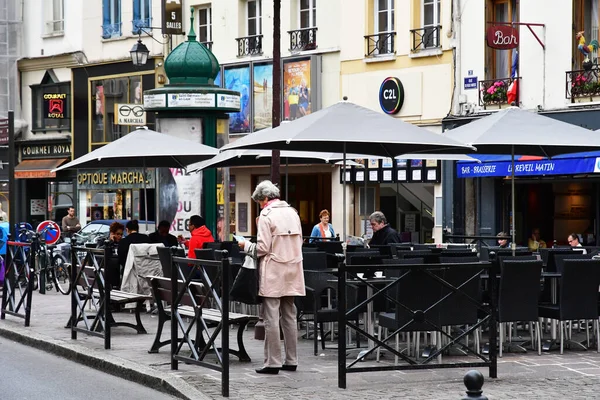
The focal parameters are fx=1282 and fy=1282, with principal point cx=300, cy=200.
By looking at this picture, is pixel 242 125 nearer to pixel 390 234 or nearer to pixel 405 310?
pixel 390 234

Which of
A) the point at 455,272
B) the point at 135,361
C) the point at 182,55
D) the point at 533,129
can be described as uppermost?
the point at 182,55

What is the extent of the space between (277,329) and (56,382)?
2.21 metres

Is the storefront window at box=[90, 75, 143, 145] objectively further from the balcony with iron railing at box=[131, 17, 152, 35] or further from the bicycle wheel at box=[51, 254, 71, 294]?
the bicycle wheel at box=[51, 254, 71, 294]

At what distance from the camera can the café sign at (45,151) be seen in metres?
42.7

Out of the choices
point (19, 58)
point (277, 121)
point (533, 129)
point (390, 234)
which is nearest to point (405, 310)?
point (533, 129)

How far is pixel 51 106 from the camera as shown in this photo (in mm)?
42531

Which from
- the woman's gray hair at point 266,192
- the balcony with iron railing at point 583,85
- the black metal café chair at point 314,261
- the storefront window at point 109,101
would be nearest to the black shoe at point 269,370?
the woman's gray hair at point 266,192

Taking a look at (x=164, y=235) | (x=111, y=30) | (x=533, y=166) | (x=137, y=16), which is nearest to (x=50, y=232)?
(x=164, y=235)

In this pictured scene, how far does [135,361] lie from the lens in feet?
41.6

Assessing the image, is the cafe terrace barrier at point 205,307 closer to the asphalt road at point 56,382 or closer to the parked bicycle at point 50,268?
the asphalt road at point 56,382

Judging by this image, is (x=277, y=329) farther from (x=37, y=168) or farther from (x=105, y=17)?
(x=37, y=168)

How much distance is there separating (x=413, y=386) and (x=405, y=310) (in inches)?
28.2

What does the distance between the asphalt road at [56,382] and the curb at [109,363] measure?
2.7 inches

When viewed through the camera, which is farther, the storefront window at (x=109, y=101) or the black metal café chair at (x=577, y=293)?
the storefront window at (x=109, y=101)
